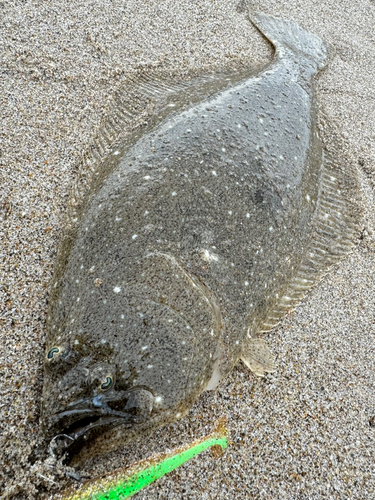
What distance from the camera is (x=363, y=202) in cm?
338

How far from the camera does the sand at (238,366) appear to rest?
214cm

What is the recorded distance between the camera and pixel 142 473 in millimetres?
2057

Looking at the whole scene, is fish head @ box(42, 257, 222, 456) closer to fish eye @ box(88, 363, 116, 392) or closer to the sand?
fish eye @ box(88, 363, 116, 392)

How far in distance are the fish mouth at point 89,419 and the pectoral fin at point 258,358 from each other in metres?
0.80

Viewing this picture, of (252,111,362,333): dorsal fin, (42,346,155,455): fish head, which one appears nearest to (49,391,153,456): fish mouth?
(42,346,155,455): fish head

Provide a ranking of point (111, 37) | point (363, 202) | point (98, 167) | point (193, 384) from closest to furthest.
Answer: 1. point (193, 384)
2. point (98, 167)
3. point (363, 202)
4. point (111, 37)

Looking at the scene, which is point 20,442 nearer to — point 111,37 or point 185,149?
point 185,149

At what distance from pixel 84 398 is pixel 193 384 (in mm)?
610

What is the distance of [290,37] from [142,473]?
169 inches

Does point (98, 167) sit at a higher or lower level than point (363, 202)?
lower

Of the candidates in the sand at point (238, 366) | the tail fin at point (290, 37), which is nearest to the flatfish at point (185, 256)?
the sand at point (238, 366)

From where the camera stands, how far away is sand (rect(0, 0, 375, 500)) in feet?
7.02

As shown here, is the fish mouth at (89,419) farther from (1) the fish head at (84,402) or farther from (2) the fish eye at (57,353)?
(2) the fish eye at (57,353)

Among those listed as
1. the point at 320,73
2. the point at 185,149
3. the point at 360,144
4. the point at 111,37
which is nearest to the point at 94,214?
the point at 185,149
